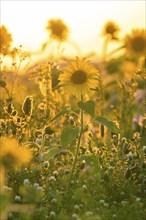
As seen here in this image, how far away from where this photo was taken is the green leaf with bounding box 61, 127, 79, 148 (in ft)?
12.2

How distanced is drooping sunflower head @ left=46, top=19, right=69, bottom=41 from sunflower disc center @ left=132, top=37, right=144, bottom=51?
1802mm

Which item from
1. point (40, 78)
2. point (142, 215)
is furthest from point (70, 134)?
point (40, 78)

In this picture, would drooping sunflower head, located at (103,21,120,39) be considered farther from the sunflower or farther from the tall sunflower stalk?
the tall sunflower stalk

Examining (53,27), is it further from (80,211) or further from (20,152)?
(20,152)

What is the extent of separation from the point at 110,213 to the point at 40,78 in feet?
8.51

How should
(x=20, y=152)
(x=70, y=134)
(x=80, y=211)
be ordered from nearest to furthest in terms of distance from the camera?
1. (x=20, y=152)
2. (x=80, y=211)
3. (x=70, y=134)

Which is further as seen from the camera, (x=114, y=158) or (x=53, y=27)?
(x=53, y=27)

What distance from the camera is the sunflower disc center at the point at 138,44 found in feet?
14.2

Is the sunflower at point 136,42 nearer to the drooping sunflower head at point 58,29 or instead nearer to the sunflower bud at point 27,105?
the sunflower bud at point 27,105

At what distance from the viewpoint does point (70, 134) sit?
3764 millimetres

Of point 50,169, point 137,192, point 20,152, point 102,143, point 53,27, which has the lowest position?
point 20,152

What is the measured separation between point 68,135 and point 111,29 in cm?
302

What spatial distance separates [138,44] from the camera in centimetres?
436

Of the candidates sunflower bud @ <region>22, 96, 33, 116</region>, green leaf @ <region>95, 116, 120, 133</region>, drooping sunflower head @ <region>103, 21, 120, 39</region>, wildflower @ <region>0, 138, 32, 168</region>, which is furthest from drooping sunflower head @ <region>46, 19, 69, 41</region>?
wildflower @ <region>0, 138, 32, 168</region>
